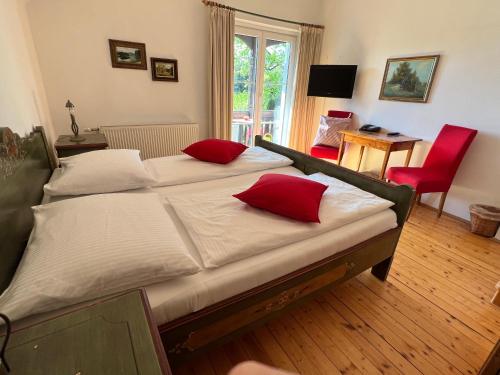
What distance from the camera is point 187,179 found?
1.96 metres

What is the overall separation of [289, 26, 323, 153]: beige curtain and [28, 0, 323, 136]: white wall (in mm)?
752

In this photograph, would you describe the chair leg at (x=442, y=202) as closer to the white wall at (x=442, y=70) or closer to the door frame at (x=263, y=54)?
the white wall at (x=442, y=70)

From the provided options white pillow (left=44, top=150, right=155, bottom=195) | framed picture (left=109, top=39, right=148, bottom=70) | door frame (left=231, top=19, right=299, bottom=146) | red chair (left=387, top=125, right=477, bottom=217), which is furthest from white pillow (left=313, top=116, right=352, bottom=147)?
white pillow (left=44, top=150, right=155, bottom=195)

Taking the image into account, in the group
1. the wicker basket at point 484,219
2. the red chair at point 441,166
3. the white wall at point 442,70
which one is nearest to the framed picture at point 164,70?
the white wall at point 442,70

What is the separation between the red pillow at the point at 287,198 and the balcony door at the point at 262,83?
2672mm

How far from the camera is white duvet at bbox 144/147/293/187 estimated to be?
6.40 ft

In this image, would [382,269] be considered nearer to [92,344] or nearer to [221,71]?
[92,344]

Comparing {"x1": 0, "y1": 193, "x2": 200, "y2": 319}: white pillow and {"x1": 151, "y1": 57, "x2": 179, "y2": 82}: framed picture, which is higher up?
{"x1": 151, "y1": 57, "x2": 179, "y2": 82}: framed picture

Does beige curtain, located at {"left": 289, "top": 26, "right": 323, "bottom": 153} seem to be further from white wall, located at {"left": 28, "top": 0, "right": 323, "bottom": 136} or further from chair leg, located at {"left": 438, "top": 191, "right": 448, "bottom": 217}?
chair leg, located at {"left": 438, "top": 191, "right": 448, "bottom": 217}

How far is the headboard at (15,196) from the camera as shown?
90cm

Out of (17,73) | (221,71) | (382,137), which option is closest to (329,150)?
(382,137)

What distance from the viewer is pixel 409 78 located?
309cm

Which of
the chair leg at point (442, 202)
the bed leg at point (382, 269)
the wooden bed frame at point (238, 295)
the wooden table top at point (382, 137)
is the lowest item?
the bed leg at point (382, 269)

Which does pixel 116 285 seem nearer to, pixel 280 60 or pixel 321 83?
pixel 321 83
